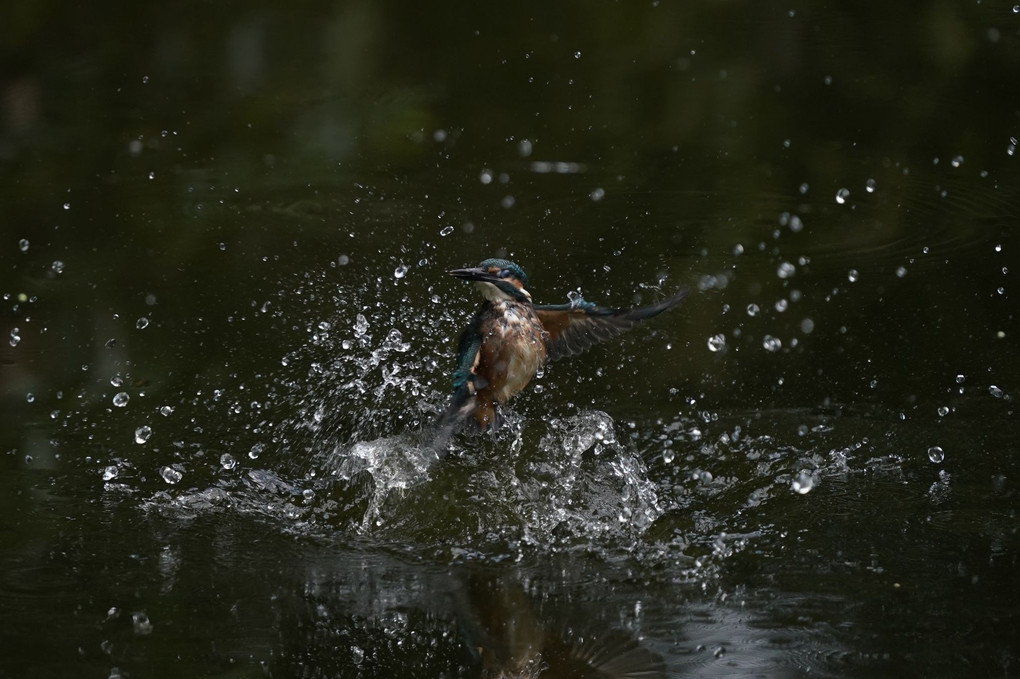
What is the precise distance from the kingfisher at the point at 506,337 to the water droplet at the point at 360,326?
75 centimetres

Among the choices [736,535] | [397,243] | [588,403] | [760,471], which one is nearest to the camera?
[736,535]

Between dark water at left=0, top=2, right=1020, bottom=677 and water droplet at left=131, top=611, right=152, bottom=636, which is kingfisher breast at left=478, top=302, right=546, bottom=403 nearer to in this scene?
dark water at left=0, top=2, right=1020, bottom=677

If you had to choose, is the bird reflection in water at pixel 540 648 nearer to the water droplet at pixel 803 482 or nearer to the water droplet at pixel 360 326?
the water droplet at pixel 803 482

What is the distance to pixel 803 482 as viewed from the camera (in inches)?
146

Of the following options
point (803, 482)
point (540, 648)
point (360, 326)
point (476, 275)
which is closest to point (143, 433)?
point (360, 326)

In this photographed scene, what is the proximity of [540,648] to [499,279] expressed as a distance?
1382mm

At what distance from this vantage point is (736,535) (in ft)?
11.0

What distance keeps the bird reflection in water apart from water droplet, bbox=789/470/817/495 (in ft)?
3.38

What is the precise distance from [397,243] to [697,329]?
1.33m

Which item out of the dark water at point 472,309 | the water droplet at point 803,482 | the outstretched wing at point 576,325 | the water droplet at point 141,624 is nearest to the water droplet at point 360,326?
the dark water at point 472,309

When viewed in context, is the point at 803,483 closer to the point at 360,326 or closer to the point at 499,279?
the point at 499,279

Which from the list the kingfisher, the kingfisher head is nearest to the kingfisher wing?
the kingfisher

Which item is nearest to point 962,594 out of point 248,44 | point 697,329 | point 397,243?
point 697,329

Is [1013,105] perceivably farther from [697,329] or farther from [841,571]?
[841,571]
